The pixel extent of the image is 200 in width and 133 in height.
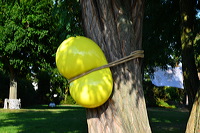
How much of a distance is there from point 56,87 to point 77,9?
23644 mm

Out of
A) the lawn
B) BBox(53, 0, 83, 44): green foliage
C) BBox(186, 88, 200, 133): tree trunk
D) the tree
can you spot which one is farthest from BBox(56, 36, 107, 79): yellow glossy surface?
the tree

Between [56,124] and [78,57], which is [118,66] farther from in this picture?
[56,124]

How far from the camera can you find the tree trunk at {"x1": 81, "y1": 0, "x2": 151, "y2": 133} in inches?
89.3

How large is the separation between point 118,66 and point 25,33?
15626mm

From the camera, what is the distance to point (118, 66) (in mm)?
2385

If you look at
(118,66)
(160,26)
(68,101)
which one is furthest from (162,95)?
(118,66)

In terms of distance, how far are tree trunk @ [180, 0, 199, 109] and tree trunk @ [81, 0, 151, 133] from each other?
354 centimetres

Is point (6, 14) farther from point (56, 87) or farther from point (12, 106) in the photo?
point (56, 87)

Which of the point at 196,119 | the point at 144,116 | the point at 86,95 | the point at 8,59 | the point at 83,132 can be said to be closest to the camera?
the point at 86,95

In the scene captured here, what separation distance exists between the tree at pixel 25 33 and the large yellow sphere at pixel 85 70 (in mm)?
15267

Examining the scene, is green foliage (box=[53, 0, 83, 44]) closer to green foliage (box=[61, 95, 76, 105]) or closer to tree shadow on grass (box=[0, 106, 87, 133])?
tree shadow on grass (box=[0, 106, 87, 133])

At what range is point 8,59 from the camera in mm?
18562

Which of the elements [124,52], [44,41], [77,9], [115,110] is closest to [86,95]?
[115,110]

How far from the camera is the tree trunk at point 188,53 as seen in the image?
5.67 meters
